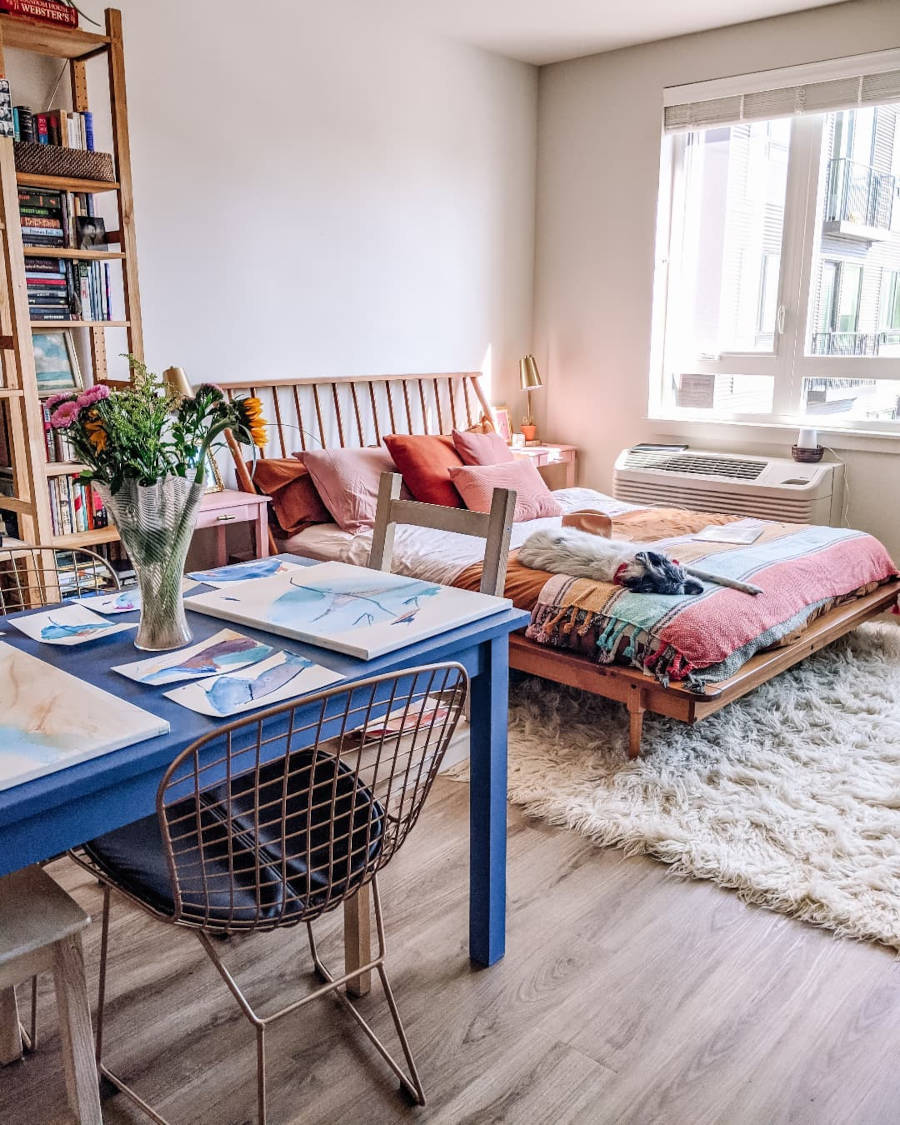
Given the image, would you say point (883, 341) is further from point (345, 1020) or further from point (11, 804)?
point (11, 804)

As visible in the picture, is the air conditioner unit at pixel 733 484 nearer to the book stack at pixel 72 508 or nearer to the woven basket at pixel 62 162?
the book stack at pixel 72 508

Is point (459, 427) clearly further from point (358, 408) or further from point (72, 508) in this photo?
point (72, 508)

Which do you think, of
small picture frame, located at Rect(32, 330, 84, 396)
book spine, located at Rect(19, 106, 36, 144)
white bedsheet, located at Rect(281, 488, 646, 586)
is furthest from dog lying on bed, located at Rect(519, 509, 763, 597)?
book spine, located at Rect(19, 106, 36, 144)

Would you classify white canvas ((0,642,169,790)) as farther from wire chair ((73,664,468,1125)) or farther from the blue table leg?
the blue table leg

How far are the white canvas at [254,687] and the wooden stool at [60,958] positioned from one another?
1.05 feet

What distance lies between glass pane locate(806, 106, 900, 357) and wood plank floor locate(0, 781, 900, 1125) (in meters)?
3.27

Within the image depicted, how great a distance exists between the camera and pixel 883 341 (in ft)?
14.6

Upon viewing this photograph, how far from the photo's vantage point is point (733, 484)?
4.62 metres

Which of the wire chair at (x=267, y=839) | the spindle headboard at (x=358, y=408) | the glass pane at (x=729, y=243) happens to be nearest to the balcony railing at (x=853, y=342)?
the glass pane at (x=729, y=243)

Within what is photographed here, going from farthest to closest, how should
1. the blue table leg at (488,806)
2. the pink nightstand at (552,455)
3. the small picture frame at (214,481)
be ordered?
→ the pink nightstand at (552,455), the small picture frame at (214,481), the blue table leg at (488,806)

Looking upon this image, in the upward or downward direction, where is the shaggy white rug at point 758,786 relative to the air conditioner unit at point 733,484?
downward

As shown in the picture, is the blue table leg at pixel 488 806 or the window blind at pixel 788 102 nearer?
the blue table leg at pixel 488 806

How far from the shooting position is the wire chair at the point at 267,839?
127 cm

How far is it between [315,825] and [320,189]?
3.62 m
